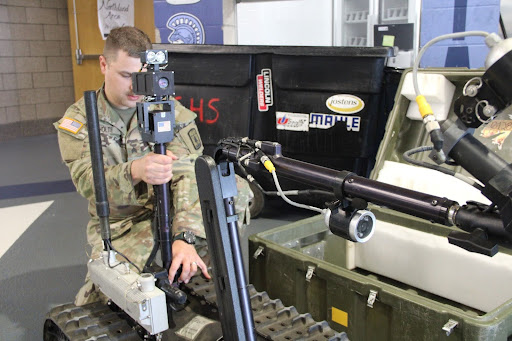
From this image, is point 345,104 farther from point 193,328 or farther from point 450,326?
point 193,328

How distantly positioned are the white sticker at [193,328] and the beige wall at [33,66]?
663cm

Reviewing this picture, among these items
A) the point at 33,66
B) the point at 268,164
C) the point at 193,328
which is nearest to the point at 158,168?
the point at 193,328

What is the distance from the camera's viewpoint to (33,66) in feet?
24.9

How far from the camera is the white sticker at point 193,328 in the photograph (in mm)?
1540

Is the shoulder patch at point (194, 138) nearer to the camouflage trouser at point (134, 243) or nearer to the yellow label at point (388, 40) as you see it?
the camouflage trouser at point (134, 243)

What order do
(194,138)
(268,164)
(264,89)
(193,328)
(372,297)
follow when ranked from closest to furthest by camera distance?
(268,164) → (193,328) → (372,297) → (194,138) → (264,89)

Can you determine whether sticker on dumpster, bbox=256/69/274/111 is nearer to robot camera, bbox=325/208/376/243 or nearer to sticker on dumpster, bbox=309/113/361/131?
sticker on dumpster, bbox=309/113/361/131

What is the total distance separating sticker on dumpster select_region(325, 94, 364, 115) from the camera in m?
3.47

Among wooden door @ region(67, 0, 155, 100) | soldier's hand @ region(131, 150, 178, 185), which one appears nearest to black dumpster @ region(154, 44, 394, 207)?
soldier's hand @ region(131, 150, 178, 185)

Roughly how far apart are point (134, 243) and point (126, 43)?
2.60ft

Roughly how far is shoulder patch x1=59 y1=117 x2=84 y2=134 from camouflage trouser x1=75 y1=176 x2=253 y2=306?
43cm

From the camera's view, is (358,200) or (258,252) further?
(258,252)

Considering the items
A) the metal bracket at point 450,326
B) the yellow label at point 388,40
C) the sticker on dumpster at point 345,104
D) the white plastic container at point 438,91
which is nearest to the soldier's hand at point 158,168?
the metal bracket at point 450,326

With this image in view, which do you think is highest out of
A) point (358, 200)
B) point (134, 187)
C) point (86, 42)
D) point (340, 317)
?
point (86, 42)
